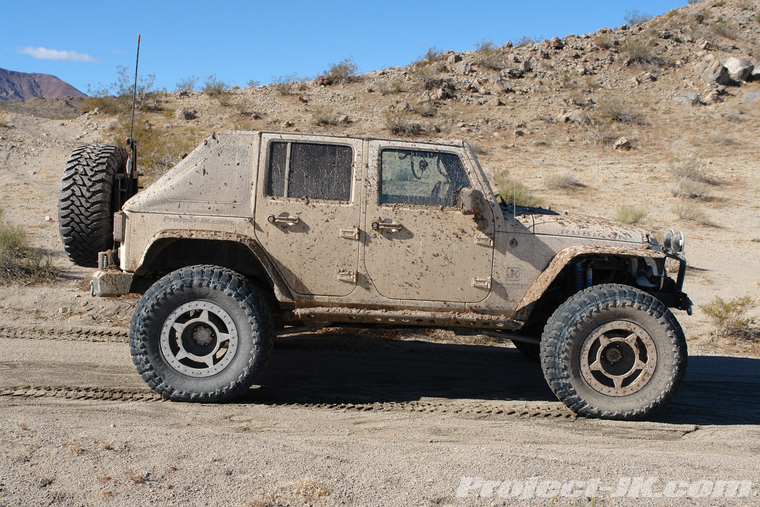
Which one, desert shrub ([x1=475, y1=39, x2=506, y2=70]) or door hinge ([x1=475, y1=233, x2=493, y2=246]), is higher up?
desert shrub ([x1=475, y1=39, x2=506, y2=70])

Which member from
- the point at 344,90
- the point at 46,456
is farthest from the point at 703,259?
the point at 344,90

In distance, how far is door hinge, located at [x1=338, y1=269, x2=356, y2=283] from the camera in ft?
14.2

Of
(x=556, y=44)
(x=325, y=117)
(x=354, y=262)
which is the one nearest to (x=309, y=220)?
(x=354, y=262)

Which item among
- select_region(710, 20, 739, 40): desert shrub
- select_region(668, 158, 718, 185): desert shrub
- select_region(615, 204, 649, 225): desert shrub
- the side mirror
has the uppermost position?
select_region(710, 20, 739, 40): desert shrub

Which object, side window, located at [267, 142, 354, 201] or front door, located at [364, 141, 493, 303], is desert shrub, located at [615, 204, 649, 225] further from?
side window, located at [267, 142, 354, 201]

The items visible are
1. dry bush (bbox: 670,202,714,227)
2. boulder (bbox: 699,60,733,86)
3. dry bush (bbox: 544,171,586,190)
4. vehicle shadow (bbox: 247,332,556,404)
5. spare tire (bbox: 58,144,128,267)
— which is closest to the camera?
spare tire (bbox: 58,144,128,267)

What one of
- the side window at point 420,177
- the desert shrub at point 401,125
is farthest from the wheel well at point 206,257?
the desert shrub at point 401,125

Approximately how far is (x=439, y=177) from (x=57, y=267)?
21.4 feet

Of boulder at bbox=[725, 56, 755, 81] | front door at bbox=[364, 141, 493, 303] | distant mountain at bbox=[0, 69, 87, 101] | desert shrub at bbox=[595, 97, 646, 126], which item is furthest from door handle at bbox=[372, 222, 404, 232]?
distant mountain at bbox=[0, 69, 87, 101]

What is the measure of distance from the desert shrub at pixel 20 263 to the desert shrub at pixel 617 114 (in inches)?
751

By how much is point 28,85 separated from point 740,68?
86774 mm

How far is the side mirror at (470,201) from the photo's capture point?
4.10 meters

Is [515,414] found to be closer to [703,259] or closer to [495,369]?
[495,369]

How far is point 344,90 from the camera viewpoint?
24.5 metres
